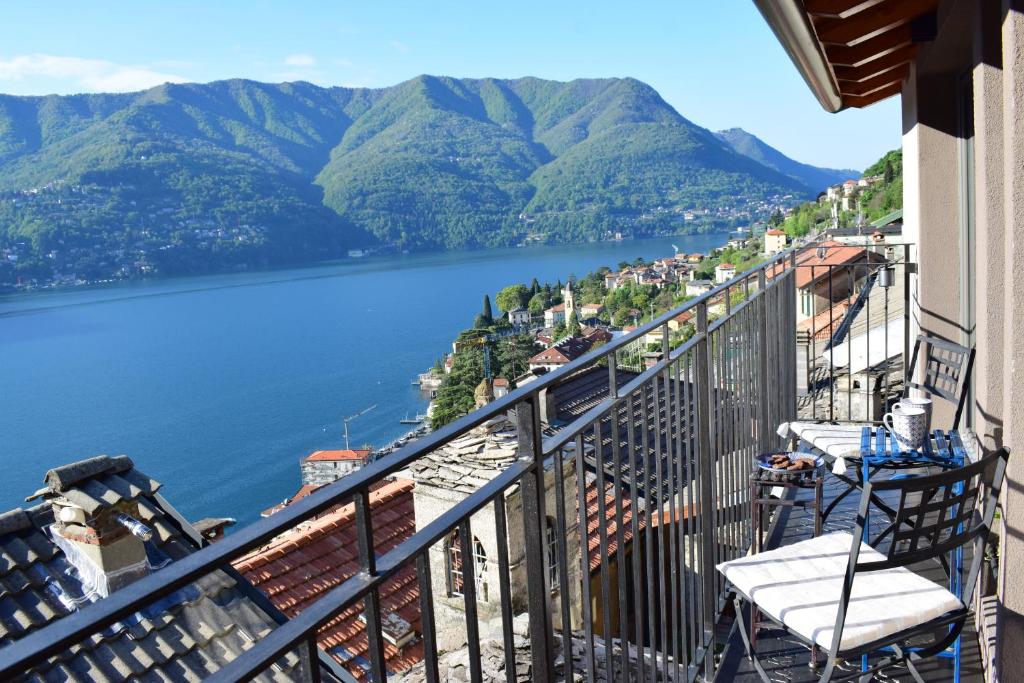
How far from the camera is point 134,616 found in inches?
111

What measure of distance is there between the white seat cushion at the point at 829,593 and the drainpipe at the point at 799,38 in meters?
1.54

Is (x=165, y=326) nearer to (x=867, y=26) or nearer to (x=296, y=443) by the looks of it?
(x=296, y=443)

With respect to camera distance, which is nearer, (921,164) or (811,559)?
(811,559)

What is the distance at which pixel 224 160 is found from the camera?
160m

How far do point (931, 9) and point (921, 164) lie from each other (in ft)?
3.38

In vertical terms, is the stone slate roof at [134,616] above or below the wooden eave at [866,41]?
below

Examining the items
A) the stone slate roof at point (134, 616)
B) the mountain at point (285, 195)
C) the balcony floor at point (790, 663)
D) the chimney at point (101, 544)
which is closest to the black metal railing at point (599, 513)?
the balcony floor at point (790, 663)

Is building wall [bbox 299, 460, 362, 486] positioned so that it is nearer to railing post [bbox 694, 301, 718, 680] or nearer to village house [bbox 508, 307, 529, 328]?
railing post [bbox 694, 301, 718, 680]

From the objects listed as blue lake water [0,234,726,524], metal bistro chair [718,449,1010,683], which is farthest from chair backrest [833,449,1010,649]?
blue lake water [0,234,726,524]

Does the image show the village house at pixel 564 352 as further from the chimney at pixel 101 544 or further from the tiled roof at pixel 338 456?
the chimney at pixel 101 544

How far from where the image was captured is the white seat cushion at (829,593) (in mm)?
1942

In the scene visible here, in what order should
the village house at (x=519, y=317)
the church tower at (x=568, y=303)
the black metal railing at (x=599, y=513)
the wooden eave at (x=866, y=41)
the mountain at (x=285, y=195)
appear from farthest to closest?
the mountain at (x=285, y=195) → the village house at (x=519, y=317) → the church tower at (x=568, y=303) → the wooden eave at (x=866, y=41) → the black metal railing at (x=599, y=513)

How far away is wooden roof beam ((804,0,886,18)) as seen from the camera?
2725mm

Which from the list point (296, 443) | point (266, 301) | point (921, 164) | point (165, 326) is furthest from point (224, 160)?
point (921, 164)
